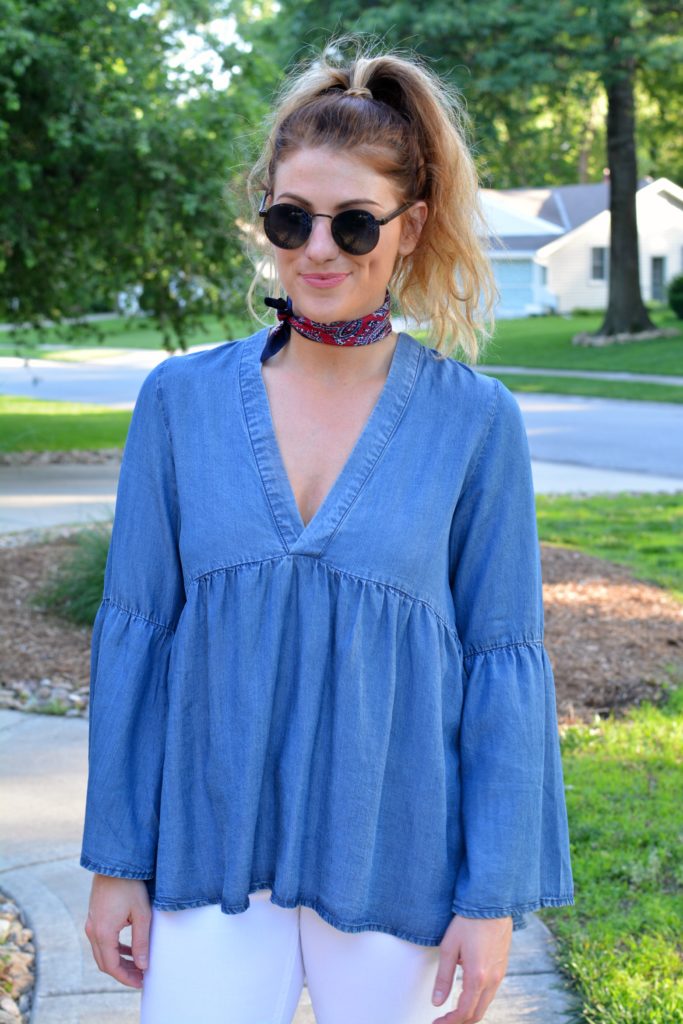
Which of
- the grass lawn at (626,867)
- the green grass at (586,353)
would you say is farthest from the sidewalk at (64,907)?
the green grass at (586,353)

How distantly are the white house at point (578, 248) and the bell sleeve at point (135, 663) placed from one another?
43.9 meters

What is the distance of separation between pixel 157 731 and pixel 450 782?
1.40 feet

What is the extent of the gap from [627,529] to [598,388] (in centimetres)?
1315

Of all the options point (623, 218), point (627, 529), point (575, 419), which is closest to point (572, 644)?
point (627, 529)

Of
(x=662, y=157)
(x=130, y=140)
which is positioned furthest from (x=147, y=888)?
(x=662, y=157)

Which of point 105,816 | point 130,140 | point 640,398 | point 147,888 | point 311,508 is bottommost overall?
point 640,398

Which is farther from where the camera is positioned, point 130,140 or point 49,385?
point 49,385

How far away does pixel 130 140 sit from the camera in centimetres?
927

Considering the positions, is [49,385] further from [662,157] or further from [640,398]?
[662,157]

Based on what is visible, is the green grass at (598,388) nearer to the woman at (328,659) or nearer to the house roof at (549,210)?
the woman at (328,659)

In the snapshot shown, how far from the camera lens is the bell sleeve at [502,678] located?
177 cm

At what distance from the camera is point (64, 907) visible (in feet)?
11.6

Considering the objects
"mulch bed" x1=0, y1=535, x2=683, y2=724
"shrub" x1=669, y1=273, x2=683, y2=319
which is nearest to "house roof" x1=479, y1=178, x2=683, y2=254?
"shrub" x1=669, y1=273, x2=683, y2=319

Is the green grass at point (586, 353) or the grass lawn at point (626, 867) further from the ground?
the grass lawn at point (626, 867)
